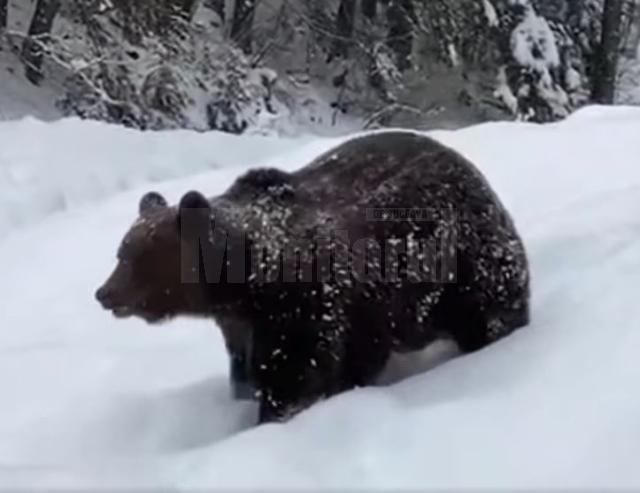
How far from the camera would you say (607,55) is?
13875 millimetres

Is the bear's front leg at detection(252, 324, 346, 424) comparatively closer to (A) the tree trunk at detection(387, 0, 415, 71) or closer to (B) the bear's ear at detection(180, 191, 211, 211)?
(B) the bear's ear at detection(180, 191, 211, 211)

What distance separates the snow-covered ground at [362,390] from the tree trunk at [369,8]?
10.1m

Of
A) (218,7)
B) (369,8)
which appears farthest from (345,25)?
(218,7)

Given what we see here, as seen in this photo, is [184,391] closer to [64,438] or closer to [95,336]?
[64,438]

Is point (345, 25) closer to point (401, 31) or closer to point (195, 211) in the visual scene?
point (401, 31)

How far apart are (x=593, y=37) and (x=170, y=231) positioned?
12.2 metres

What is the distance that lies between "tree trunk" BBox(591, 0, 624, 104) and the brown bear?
10.6m

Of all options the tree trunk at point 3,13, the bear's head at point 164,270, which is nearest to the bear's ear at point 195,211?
the bear's head at point 164,270

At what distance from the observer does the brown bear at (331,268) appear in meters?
3.26

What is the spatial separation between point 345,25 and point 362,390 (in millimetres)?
12947

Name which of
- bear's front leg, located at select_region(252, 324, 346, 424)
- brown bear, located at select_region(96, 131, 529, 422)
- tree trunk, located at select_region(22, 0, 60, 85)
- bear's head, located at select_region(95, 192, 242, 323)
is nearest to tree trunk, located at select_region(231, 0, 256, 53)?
tree trunk, located at select_region(22, 0, 60, 85)

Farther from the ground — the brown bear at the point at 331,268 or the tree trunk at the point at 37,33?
the brown bear at the point at 331,268

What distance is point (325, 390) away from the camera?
329cm

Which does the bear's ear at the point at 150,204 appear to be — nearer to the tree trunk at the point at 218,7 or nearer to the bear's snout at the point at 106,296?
the bear's snout at the point at 106,296
